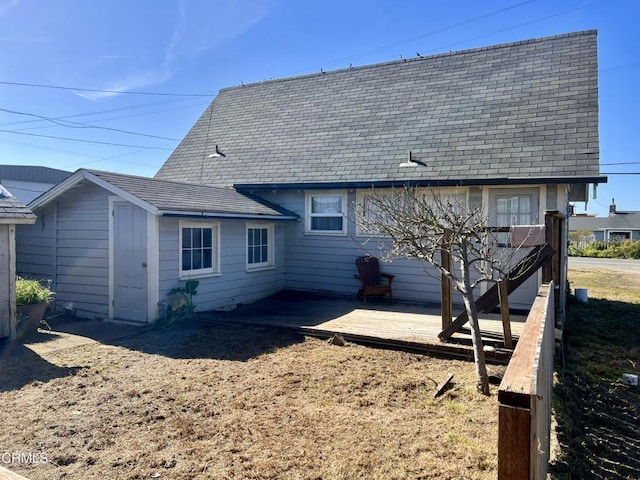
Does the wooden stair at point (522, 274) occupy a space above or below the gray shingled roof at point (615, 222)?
below

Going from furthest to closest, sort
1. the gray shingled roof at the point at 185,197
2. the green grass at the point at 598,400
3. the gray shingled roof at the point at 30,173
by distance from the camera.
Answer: the gray shingled roof at the point at 30,173
the gray shingled roof at the point at 185,197
the green grass at the point at 598,400

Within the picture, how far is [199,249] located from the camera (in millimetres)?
8344

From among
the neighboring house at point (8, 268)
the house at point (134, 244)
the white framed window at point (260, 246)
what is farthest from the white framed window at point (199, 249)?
the neighboring house at point (8, 268)

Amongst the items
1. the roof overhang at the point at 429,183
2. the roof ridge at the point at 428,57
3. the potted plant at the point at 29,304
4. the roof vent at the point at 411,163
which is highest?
the roof ridge at the point at 428,57

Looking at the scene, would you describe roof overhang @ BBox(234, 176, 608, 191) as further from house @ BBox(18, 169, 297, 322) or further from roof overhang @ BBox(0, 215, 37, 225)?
roof overhang @ BBox(0, 215, 37, 225)

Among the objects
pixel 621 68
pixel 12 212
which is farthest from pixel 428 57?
pixel 621 68

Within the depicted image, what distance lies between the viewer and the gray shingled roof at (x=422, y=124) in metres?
8.50

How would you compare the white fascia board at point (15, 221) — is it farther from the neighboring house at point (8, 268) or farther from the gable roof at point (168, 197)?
the gable roof at point (168, 197)

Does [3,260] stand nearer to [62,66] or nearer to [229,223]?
[229,223]

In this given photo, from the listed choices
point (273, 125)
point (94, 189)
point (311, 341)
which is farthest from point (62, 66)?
point (311, 341)

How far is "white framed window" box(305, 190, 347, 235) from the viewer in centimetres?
985

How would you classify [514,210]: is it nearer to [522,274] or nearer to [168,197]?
[522,274]

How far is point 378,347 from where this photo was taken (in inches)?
242

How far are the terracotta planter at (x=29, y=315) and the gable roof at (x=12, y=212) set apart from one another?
1542 mm
